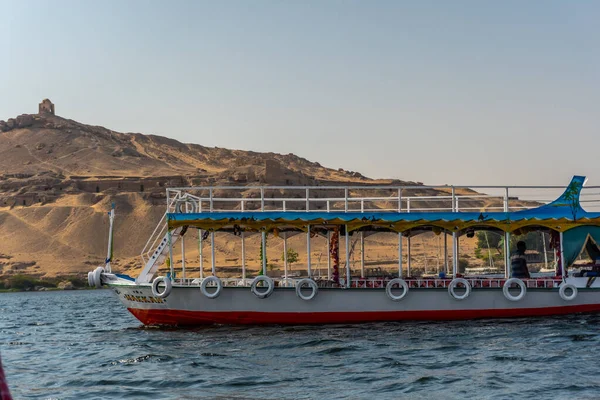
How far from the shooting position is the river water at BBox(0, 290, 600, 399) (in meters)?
16.5

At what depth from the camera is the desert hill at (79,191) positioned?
342ft

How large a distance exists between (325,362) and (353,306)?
6240 mm

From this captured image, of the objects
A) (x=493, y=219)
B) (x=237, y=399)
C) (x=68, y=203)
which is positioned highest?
(x=68, y=203)

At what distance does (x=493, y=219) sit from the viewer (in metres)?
Answer: 26.4

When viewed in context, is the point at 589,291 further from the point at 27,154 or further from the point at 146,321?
the point at 27,154

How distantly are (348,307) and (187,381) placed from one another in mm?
8736

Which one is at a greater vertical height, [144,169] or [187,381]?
[144,169]

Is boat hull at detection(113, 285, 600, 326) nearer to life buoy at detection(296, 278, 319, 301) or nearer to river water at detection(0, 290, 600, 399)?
life buoy at detection(296, 278, 319, 301)

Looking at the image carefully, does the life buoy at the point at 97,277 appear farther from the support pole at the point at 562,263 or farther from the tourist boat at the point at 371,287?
the support pole at the point at 562,263

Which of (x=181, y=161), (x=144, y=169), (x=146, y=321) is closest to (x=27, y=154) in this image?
(x=144, y=169)

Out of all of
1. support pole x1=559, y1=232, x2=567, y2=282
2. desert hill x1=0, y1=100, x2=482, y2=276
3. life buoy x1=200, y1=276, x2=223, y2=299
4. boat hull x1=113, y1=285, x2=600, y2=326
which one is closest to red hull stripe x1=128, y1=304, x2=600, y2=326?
boat hull x1=113, y1=285, x2=600, y2=326

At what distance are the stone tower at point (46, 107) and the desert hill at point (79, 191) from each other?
7.91 meters

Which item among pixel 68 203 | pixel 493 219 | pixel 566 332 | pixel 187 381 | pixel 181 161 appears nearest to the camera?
pixel 187 381

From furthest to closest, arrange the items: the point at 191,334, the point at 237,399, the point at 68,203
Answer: the point at 68,203
the point at 191,334
the point at 237,399
